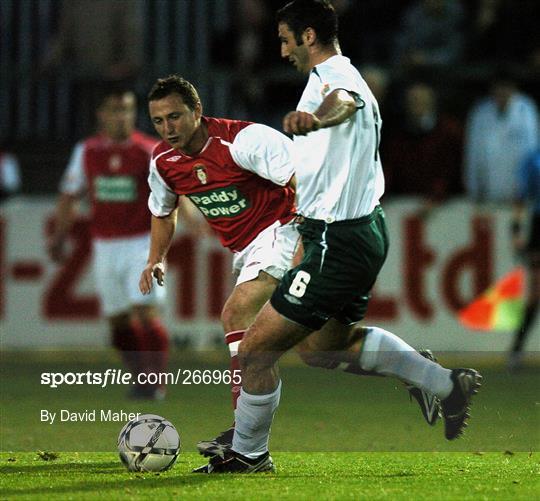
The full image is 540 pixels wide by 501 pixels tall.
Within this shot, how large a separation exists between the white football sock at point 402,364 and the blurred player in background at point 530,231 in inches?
202

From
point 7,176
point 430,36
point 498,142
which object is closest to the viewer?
point 498,142

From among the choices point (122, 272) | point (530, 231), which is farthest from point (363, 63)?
point (122, 272)

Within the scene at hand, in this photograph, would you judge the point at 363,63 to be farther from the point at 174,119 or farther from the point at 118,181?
the point at 174,119

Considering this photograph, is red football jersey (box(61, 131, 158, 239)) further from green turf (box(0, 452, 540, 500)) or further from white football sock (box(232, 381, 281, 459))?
white football sock (box(232, 381, 281, 459))

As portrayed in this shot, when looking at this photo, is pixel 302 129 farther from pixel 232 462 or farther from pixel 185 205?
pixel 185 205

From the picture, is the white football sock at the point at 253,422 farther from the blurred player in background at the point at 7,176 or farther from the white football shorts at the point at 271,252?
the blurred player in background at the point at 7,176

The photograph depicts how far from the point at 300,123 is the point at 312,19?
833mm

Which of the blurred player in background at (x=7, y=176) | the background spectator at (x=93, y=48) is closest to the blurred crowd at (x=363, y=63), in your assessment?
the background spectator at (x=93, y=48)

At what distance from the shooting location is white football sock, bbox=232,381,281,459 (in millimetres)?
6406

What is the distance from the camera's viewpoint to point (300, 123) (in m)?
5.68

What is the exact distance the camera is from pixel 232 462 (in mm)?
6520

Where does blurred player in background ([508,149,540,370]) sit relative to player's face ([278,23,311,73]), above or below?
below

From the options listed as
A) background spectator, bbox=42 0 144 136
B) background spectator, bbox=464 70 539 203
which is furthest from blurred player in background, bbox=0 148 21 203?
background spectator, bbox=464 70 539 203

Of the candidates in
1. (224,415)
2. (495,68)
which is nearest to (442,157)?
(495,68)
